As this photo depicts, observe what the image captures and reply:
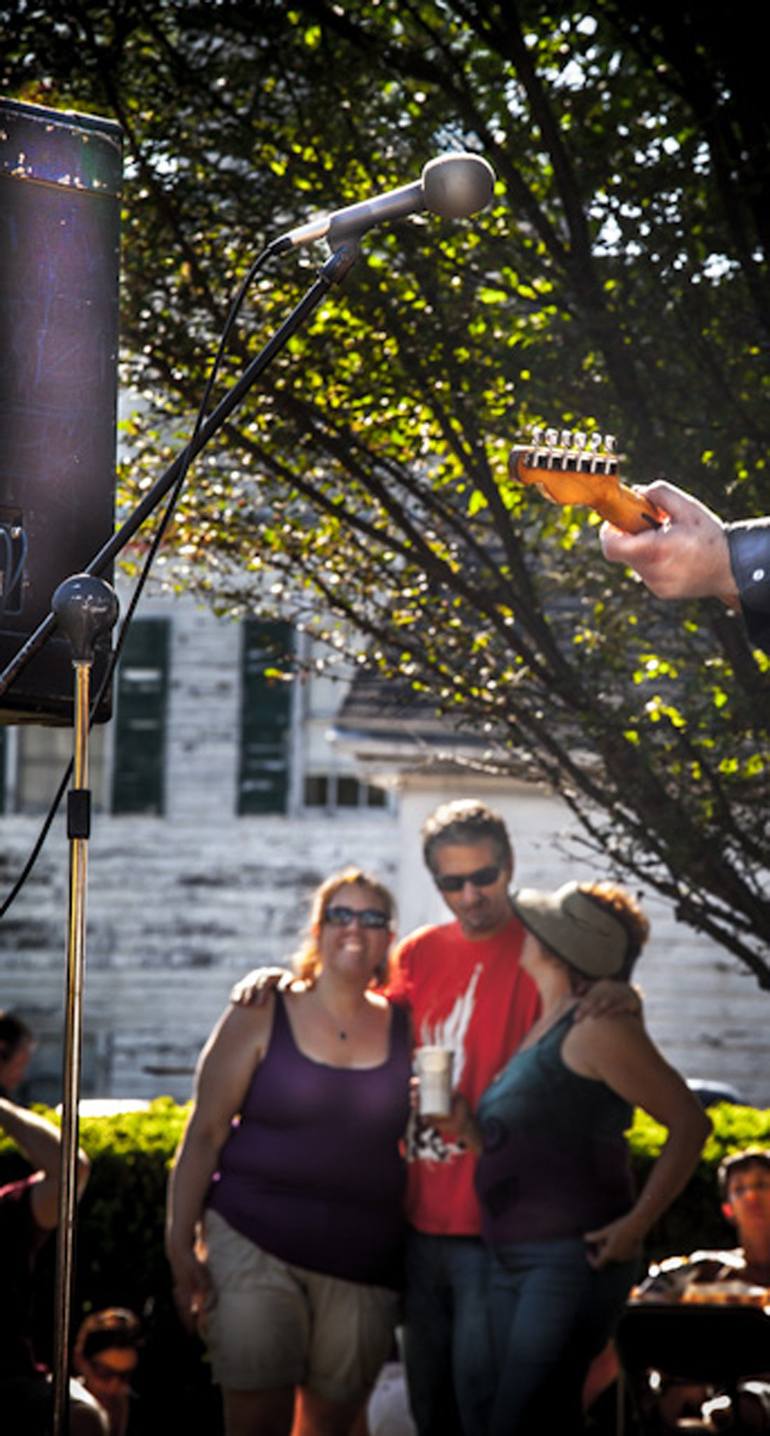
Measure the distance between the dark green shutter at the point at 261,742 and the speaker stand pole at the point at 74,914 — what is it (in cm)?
1296

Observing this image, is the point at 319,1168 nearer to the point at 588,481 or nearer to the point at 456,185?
the point at 588,481

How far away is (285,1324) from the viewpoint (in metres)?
5.59

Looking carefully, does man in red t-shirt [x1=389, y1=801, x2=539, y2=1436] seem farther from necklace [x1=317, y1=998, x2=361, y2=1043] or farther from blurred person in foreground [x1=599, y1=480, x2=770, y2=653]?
blurred person in foreground [x1=599, y1=480, x2=770, y2=653]

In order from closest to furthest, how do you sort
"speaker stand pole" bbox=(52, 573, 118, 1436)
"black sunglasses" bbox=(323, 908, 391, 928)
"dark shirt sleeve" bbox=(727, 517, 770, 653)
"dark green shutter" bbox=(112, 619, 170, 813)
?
"dark shirt sleeve" bbox=(727, 517, 770, 653)
"speaker stand pole" bbox=(52, 573, 118, 1436)
"black sunglasses" bbox=(323, 908, 391, 928)
"dark green shutter" bbox=(112, 619, 170, 813)

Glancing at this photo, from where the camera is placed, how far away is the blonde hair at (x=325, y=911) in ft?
19.9

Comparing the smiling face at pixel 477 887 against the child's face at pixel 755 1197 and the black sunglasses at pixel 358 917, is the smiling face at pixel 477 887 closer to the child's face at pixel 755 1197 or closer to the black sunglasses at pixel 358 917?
the black sunglasses at pixel 358 917

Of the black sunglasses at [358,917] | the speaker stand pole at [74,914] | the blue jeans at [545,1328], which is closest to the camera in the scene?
the speaker stand pole at [74,914]

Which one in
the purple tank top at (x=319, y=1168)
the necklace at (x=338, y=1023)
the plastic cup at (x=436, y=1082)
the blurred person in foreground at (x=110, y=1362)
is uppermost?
the necklace at (x=338, y=1023)

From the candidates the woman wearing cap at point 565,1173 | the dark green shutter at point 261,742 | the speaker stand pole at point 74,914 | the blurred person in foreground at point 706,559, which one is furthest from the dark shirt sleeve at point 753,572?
the dark green shutter at point 261,742

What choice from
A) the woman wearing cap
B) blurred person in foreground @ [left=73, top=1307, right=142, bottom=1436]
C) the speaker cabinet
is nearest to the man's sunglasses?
the woman wearing cap

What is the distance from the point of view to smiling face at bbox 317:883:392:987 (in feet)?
19.5

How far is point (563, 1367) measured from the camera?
216 inches

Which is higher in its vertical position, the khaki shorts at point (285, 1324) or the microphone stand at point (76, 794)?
the microphone stand at point (76, 794)

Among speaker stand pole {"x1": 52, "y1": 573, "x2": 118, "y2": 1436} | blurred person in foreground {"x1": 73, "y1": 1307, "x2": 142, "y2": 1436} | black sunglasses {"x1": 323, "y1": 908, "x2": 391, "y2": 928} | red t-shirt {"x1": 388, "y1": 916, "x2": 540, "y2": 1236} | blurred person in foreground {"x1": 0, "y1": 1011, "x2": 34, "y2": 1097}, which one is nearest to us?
speaker stand pole {"x1": 52, "y1": 573, "x2": 118, "y2": 1436}
